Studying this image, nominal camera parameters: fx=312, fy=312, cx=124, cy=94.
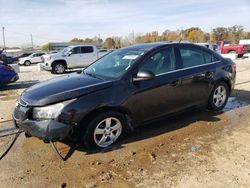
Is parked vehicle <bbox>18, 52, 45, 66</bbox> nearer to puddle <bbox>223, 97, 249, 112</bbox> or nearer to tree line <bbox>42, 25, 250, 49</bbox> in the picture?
tree line <bbox>42, 25, 250, 49</bbox>

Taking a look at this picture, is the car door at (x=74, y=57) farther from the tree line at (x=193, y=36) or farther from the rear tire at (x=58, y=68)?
the tree line at (x=193, y=36)

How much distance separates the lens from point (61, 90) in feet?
15.4

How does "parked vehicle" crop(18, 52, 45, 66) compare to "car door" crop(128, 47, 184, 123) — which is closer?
"car door" crop(128, 47, 184, 123)

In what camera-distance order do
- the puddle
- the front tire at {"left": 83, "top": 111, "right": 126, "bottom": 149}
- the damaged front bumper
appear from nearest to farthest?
the damaged front bumper < the front tire at {"left": 83, "top": 111, "right": 126, "bottom": 149} < the puddle

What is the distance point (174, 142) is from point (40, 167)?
214cm

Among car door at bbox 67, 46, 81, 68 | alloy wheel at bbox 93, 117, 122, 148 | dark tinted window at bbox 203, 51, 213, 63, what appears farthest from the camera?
car door at bbox 67, 46, 81, 68

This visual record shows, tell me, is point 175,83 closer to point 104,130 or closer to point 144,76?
point 144,76

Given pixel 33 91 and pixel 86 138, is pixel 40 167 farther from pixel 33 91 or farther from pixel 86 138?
pixel 33 91

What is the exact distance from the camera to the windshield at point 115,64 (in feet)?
17.3

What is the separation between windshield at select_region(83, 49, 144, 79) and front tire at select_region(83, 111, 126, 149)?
0.69m

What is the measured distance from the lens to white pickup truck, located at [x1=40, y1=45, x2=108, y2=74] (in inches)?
743

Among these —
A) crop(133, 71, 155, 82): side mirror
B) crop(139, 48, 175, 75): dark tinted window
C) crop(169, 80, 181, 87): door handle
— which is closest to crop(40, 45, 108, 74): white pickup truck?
crop(139, 48, 175, 75): dark tinted window

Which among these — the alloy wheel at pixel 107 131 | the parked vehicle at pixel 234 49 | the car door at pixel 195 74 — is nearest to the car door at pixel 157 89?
the car door at pixel 195 74

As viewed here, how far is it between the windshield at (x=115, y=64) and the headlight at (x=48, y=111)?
1112mm
